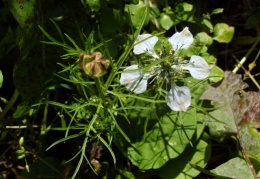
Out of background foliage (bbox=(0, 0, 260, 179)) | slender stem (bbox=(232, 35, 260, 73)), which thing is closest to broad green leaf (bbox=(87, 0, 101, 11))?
background foliage (bbox=(0, 0, 260, 179))

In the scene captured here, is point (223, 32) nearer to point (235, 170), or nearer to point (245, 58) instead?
point (245, 58)

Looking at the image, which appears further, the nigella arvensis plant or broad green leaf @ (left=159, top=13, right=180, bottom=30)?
broad green leaf @ (left=159, top=13, right=180, bottom=30)

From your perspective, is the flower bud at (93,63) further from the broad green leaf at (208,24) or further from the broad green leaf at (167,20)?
the broad green leaf at (208,24)

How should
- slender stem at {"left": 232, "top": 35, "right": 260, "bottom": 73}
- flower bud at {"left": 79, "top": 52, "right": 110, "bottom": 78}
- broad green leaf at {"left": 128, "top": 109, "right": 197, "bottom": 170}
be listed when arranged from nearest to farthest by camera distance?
flower bud at {"left": 79, "top": 52, "right": 110, "bottom": 78} < broad green leaf at {"left": 128, "top": 109, "right": 197, "bottom": 170} < slender stem at {"left": 232, "top": 35, "right": 260, "bottom": 73}

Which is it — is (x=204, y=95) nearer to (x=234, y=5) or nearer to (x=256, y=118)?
(x=256, y=118)

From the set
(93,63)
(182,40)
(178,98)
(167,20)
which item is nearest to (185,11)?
(167,20)

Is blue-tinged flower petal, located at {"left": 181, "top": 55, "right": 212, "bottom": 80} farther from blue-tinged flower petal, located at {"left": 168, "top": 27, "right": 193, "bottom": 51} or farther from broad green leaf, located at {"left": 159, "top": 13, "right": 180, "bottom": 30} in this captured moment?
broad green leaf, located at {"left": 159, "top": 13, "right": 180, "bottom": 30}
